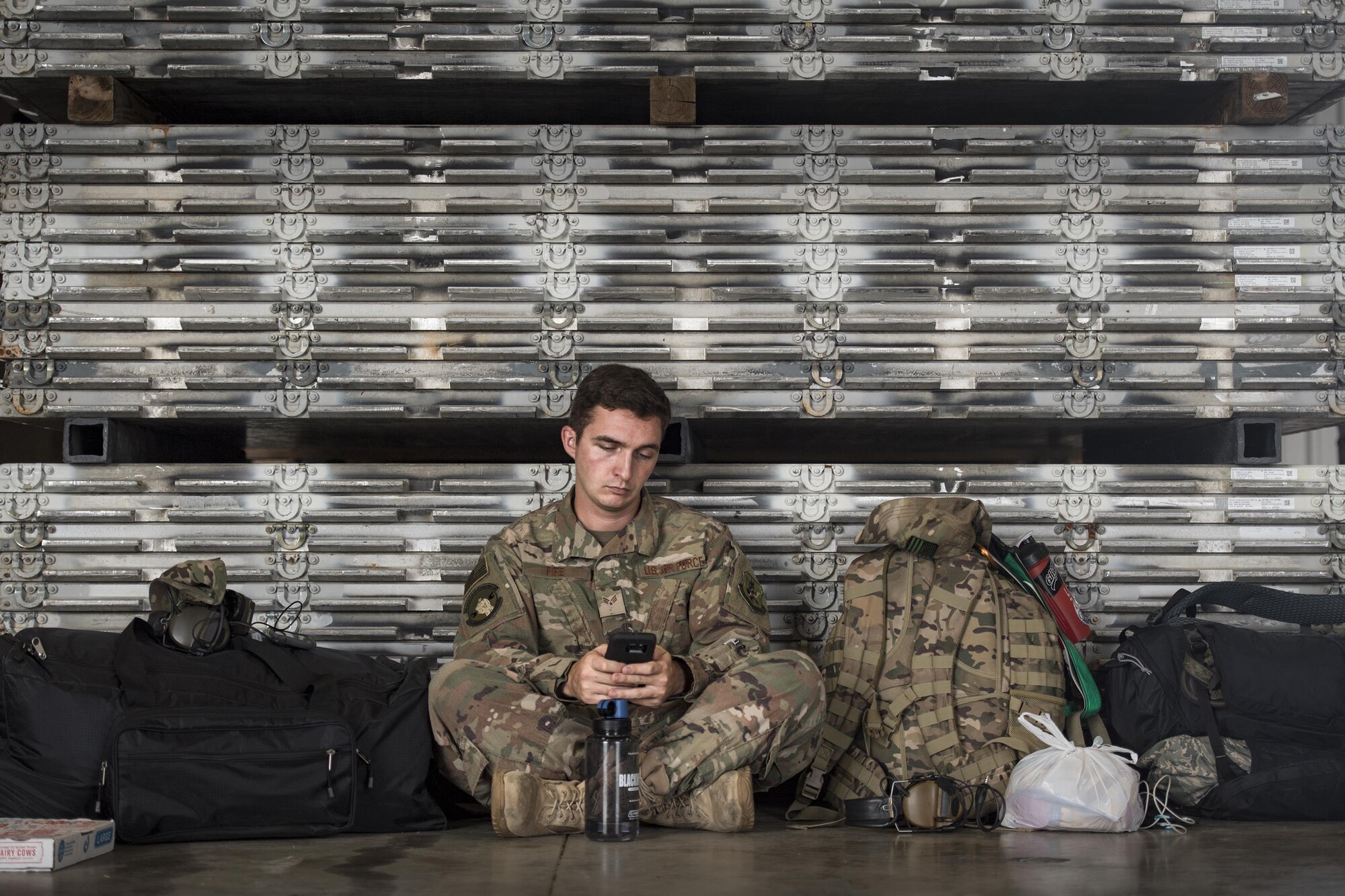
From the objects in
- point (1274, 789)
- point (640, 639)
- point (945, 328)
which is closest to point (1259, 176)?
point (945, 328)

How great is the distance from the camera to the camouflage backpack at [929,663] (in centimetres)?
402

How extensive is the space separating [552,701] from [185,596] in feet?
4.24

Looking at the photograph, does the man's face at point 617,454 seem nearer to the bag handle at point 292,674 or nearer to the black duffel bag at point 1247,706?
the bag handle at point 292,674

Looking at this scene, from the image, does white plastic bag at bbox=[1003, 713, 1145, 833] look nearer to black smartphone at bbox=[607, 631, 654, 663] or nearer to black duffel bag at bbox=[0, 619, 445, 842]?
black smartphone at bbox=[607, 631, 654, 663]

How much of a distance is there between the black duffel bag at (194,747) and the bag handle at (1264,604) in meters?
2.71

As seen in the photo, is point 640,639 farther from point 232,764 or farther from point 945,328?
point 945,328

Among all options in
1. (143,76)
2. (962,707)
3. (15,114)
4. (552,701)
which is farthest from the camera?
(15,114)

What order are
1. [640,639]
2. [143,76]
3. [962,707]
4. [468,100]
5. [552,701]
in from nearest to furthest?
1. [640,639]
2. [552,701]
3. [962,707]
4. [143,76]
5. [468,100]

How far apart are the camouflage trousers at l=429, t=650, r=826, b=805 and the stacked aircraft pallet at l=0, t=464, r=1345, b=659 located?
730 mm

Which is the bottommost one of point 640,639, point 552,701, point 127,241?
point 552,701

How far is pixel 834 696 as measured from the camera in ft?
13.7

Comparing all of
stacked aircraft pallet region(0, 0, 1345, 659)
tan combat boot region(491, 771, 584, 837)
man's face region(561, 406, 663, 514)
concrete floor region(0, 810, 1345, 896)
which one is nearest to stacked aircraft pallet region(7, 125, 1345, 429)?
stacked aircraft pallet region(0, 0, 1345, 659)

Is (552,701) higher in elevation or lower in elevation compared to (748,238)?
lower

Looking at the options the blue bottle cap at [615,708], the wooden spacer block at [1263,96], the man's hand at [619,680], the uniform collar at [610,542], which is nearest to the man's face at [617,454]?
the uniform collar at [610,542]
